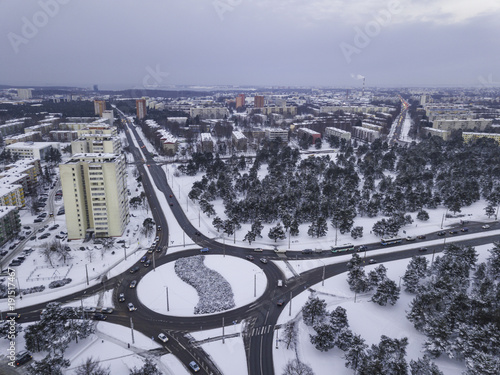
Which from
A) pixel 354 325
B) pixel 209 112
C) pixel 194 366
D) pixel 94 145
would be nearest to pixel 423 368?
pixel 354 325

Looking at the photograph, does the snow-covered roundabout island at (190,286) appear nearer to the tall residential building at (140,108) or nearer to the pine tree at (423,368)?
the pine tree at (423,368)

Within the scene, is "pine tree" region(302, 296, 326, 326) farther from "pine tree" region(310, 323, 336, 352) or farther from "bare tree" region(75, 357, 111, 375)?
"bare tree" region(75, 357, 111, 375)

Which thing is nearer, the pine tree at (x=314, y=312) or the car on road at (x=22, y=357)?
the car on road at (x=22, y=357)

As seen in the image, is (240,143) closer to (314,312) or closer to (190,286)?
(190,286)

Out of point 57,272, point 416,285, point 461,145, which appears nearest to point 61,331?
point 57,272

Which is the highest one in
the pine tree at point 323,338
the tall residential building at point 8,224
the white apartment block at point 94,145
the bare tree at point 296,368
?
the white apartment block at point 94,145

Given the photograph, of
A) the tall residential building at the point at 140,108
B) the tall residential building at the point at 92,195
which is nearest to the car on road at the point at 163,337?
the tall residential building at the point at 92,195
